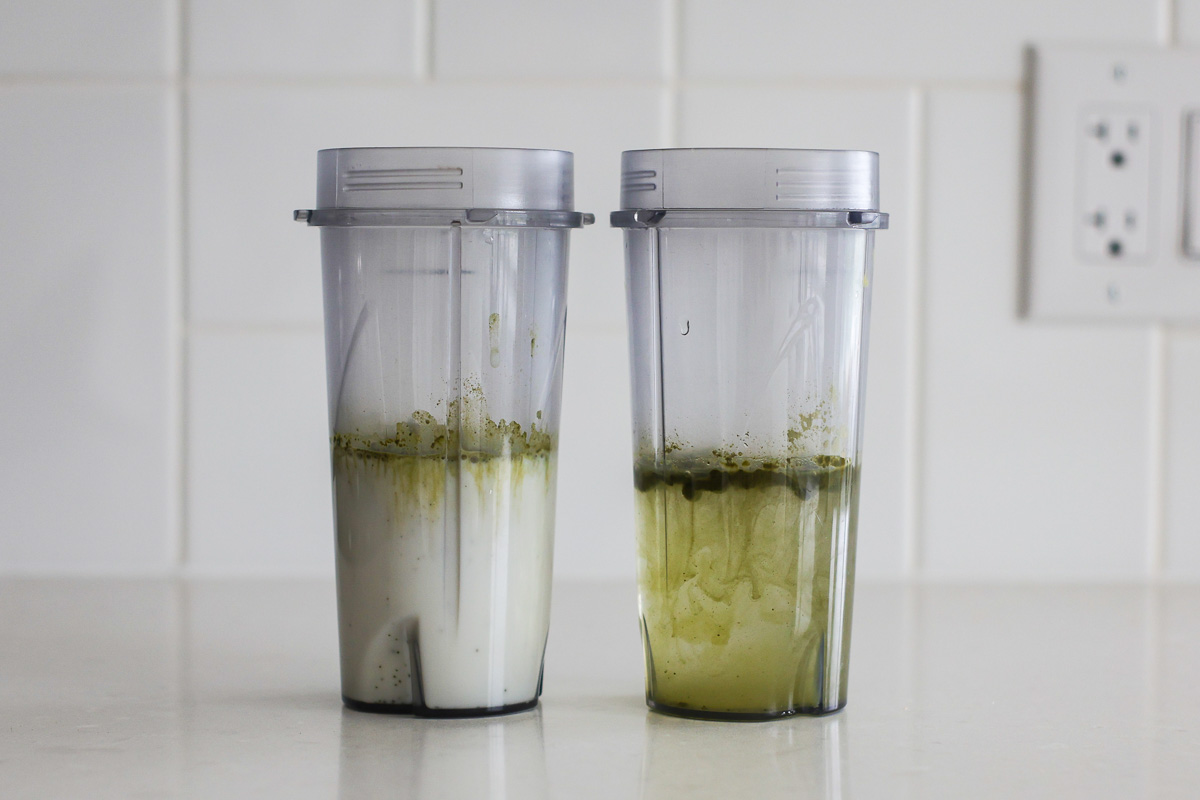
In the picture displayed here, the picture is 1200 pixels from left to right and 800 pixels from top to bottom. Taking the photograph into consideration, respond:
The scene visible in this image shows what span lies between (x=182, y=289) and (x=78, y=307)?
71mm

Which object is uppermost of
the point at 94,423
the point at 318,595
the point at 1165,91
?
the point at 1165,91

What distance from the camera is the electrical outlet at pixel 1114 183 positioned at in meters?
0.87

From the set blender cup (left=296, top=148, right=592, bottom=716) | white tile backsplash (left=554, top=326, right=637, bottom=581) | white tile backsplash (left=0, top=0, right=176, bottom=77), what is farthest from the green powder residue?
white tile backsplash (left=0, top=0, right=176, bottom=77)

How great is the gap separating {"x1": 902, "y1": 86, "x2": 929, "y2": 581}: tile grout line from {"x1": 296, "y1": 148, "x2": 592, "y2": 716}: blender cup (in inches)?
17.0

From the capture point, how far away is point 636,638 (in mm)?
702

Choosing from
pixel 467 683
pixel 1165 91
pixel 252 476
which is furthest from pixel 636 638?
pixel 1165 91

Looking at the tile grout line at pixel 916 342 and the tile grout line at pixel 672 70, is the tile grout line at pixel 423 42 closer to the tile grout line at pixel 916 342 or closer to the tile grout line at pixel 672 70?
the tile grout line at pixel 672 70

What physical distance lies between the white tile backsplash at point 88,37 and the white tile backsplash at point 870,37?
0.35 metres

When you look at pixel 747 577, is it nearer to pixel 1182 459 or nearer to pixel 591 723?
pixel 591 723

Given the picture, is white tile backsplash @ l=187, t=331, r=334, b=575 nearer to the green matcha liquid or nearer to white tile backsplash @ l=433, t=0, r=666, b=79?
white tile backsplash @ l=433, t=0, r=666, b=79

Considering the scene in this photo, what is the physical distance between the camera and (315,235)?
0.87m

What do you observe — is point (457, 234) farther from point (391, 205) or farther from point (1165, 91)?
point (1165, 91)

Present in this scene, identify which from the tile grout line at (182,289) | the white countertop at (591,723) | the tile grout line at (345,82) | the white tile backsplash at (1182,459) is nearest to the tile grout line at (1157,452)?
the white tile backsplash at (1182,459)

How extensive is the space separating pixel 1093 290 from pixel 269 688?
0.60 meters
